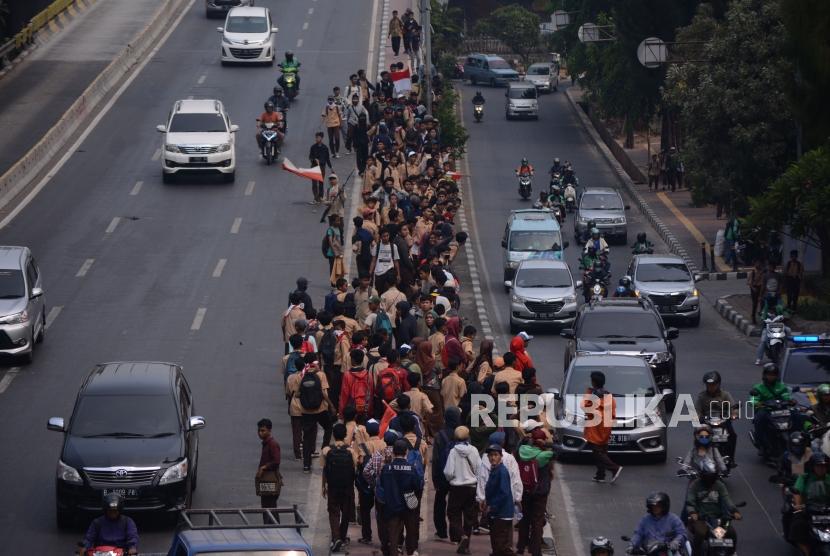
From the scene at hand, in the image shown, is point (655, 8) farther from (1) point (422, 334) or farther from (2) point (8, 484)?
(2) point (8, 484)

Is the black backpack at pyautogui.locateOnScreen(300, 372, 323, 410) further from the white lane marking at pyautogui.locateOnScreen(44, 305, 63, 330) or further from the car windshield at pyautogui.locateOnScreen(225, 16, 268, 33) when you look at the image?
the car windshield at pyautogui.locateOnScreen(225, 16, 268, 33)

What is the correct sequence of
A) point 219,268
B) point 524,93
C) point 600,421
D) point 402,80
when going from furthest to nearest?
point 524,93
point 402,80
point 219,268
point 600,421

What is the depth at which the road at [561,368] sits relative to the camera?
66.8ft

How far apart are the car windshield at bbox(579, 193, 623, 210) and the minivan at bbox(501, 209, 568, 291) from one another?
8511 mm

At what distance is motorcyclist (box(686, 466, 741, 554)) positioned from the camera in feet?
56.9

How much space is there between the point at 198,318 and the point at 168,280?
3.25m

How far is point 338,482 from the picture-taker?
60.0ft

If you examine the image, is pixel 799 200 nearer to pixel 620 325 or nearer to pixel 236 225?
pixel 620 325

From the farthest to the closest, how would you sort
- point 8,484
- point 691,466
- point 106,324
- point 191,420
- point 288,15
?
point 288,15 < point 106,324 < point 8,484 < point 191,420 < point 691,466

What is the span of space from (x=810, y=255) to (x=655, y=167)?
68.1 feet

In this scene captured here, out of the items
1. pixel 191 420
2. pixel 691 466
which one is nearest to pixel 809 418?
pixel 691 466

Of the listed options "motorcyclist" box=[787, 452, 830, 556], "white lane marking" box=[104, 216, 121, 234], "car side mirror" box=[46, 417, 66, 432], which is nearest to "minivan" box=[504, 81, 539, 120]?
"white lane marking" box=[104, 216, 121, 234]

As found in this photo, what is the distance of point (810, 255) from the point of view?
43531 mm

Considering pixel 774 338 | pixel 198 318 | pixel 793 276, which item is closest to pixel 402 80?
pixel 793 276
